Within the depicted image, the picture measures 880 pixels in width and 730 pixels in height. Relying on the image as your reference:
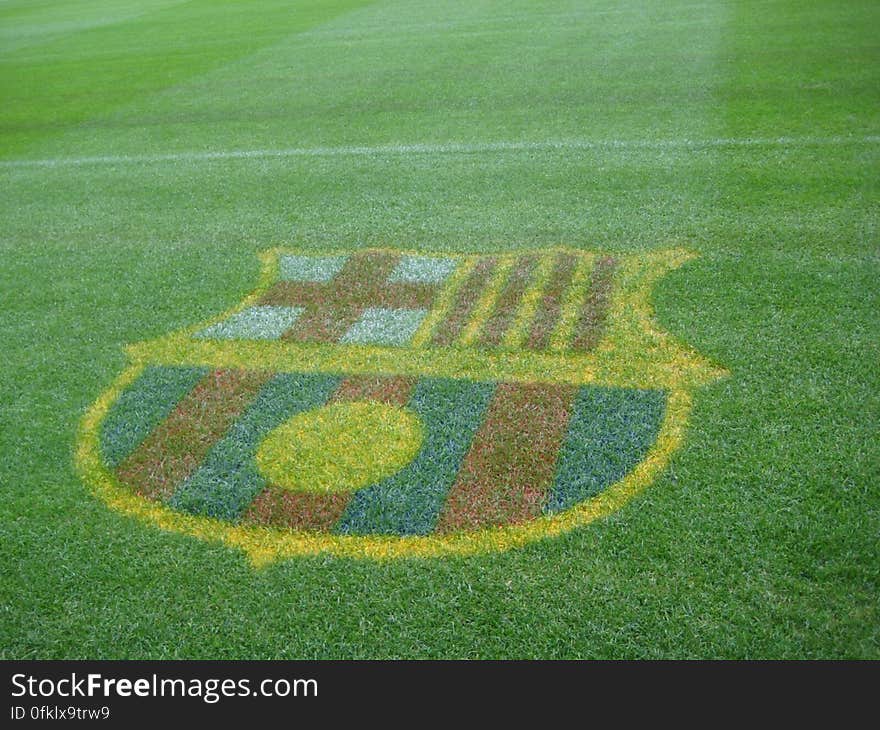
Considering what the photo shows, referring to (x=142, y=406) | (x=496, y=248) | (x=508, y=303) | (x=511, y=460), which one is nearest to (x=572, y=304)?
(x=508, y=303)

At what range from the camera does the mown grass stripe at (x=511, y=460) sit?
407 centimetres

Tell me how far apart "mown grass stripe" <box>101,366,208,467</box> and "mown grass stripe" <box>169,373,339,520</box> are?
17.8 inches

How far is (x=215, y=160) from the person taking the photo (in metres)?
9.26

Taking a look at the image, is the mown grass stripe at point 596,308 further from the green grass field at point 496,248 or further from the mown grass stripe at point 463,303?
the mown grass stripe at point 463,303

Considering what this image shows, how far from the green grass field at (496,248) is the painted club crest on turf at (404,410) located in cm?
16

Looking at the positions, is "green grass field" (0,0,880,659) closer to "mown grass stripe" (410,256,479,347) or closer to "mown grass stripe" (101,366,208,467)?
"mown grass stripe" (101,366,208,467)

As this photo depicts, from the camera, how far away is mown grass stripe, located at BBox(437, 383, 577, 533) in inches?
160

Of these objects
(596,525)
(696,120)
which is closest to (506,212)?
(696,120)

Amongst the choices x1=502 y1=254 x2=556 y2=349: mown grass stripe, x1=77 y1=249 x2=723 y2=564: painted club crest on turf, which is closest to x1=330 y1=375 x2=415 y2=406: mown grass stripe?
x1=77 y1=249 x2=723 y2=564: painted club crest on turf

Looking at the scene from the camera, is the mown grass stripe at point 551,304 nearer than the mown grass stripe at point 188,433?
No

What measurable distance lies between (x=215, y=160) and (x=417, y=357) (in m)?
4.86

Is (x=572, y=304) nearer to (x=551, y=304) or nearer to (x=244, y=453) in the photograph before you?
(x=551, y=304)

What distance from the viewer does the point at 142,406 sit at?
5.07 m

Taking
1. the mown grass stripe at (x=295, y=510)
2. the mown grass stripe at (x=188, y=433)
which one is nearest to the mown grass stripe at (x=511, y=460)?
the mown grass stripe at (x=295, y=510)
